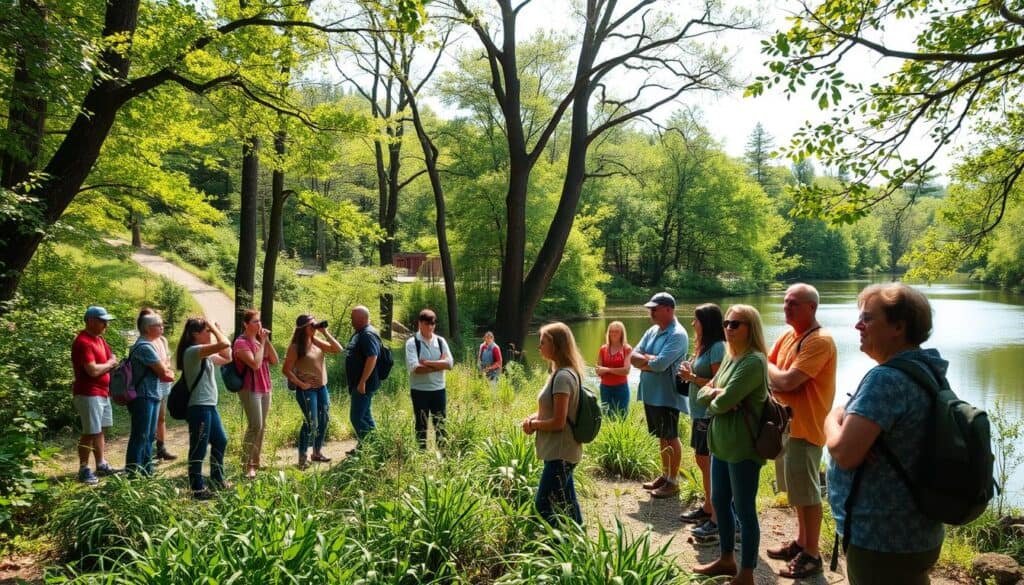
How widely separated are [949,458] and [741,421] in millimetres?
1286

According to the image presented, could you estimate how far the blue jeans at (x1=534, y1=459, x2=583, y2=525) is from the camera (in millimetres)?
3641

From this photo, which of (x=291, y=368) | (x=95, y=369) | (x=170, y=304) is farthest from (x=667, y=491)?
(x=170, y=304)

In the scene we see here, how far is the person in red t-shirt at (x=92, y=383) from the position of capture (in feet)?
17.2

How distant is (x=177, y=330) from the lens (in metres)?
18.2

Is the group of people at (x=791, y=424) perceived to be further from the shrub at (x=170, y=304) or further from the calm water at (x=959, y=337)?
the shrub at (x=170, y=304)

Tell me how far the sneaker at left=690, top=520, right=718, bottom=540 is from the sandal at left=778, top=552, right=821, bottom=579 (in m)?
0.51

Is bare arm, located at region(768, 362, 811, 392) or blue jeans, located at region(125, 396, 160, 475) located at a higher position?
bare arm, located at region(768, 362, 811, 392)

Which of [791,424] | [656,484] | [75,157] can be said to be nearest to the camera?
[791,424]

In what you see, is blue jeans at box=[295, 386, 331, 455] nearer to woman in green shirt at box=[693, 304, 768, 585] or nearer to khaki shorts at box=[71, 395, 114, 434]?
khaki shorts at box=[71, 395, 114, 434]

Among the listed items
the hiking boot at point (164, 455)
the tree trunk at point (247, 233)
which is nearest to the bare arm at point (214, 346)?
the hiking boot at point (164, 455)

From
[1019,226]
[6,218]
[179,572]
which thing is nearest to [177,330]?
[6,218]

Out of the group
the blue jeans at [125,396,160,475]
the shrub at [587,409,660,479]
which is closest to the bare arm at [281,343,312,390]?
the blue jeans at [125,396,160,475]

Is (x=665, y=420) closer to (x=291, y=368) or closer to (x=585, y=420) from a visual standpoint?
(x=585, y=420)

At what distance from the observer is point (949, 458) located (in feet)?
6.72
